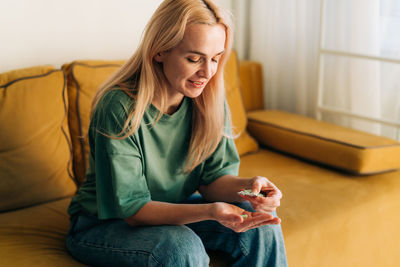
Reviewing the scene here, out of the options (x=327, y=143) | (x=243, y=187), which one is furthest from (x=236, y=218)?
(x=327, y=143)

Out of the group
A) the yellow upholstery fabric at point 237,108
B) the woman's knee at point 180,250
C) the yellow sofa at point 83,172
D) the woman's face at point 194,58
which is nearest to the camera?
the woman's knee at point 180,250

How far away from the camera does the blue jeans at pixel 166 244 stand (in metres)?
1.13

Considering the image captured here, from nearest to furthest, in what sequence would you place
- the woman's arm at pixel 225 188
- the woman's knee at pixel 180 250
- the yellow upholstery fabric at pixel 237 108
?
the woman's knee at pixel 180 250, the woman's arm at pixel 225 188, the yellow upholstery fabric at pixel 237 108

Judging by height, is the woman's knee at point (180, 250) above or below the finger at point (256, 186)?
below

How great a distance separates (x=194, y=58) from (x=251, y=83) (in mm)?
1224

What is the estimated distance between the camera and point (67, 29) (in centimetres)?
194

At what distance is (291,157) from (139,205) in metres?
1.08

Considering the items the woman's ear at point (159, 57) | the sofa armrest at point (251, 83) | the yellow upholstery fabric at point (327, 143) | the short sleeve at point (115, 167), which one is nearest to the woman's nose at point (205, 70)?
the woman's ear at point (159, 57)

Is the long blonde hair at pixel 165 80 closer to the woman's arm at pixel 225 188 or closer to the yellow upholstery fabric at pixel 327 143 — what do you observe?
the woman's arm at pixel 225 188

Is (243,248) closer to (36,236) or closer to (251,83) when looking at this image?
(36,236)

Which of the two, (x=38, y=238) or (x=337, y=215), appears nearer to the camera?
(x=38, y=238)

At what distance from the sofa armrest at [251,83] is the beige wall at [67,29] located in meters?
0.55

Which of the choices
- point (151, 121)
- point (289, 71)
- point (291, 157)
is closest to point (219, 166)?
point (151, 121)

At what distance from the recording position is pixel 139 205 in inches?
47.5
